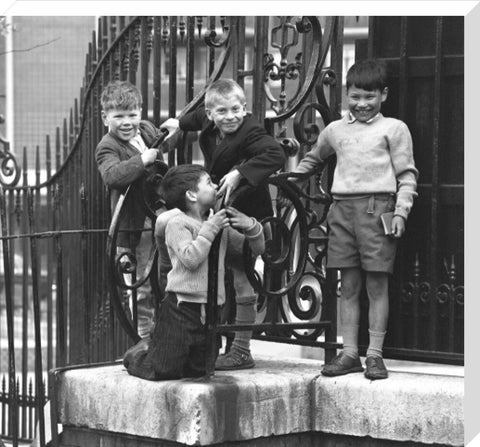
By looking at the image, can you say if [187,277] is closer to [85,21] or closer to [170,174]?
[170,174]

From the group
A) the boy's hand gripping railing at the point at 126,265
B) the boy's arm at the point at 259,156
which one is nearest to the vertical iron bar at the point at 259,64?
the boy's hand gripping railing at the point at 126,265

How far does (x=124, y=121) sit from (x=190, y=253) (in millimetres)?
1388

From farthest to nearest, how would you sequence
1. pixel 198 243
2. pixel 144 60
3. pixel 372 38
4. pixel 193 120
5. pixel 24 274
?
pixel 24 274, pixel 144 60, pixel 193 120, pixel 372 38, pixel 198 243

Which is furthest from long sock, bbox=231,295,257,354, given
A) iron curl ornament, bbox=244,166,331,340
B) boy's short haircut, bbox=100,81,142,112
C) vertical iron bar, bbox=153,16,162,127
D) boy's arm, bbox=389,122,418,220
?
vertical iron bar, bbox=153,16,162,127

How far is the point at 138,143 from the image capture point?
287 inches

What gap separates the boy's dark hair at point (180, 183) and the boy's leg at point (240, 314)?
554 mm

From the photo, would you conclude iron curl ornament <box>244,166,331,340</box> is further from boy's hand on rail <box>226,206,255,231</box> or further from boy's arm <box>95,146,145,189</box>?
boy's arm <box>95,146,145,189</box>

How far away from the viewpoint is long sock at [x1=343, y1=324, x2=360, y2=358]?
21.3 feet

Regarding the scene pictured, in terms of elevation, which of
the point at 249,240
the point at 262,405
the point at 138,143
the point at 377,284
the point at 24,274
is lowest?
the point at 262,405

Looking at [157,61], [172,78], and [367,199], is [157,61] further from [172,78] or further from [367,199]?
[367,199]

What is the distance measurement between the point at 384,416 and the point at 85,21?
23.1 metres

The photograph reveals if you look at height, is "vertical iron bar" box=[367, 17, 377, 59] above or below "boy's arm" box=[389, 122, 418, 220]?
above

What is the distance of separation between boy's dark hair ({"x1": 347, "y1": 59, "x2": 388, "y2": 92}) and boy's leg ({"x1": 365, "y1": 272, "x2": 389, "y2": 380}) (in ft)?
3.00

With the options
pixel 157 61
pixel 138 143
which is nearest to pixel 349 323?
pixel 138 143
